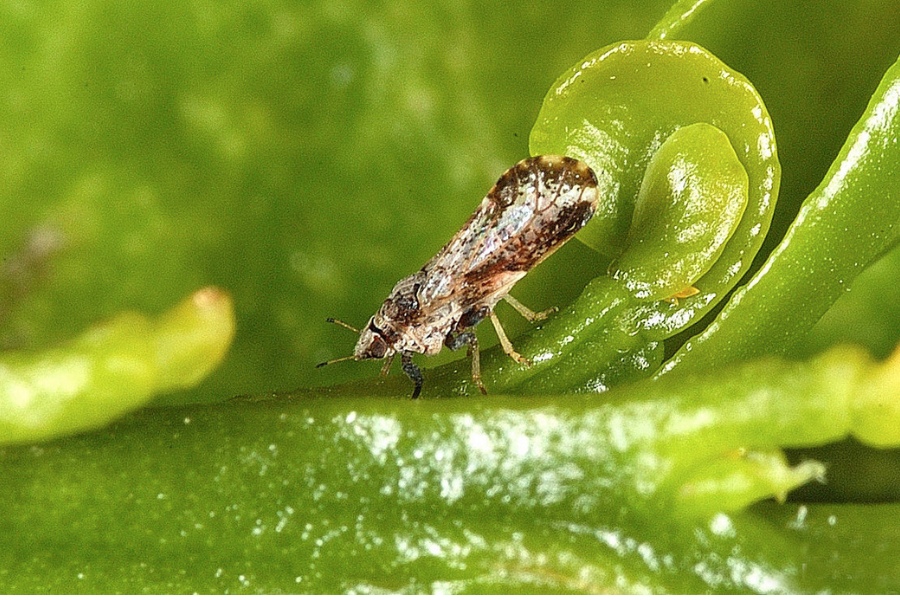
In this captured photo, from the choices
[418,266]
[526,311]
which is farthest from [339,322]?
[526,311]

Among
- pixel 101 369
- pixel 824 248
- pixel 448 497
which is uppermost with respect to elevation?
pixel 824 248

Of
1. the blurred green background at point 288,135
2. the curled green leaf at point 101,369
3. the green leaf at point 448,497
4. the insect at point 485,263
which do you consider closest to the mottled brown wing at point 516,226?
the insect at point 485,263

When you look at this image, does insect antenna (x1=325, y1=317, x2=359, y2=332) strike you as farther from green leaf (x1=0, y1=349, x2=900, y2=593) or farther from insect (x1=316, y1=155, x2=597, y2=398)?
green leaf (x1=0, y1=349, x2=900, y2=593)

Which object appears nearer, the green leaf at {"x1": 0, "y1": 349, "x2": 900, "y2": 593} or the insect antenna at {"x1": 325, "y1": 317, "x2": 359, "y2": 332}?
the green leaf at {"x1": 0, "y1": 349, "x2": 900, "y2": 593}

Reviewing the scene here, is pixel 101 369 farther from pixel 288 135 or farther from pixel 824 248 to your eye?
pixel 824 248

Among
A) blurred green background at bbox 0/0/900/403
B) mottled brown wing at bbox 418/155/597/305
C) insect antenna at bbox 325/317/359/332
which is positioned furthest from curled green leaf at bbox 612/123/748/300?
insect antenna at bbox 325/317/359/332

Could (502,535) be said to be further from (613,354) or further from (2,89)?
(2,89)

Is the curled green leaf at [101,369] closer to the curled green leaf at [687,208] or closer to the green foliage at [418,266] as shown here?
the green foliage at [418,266]
